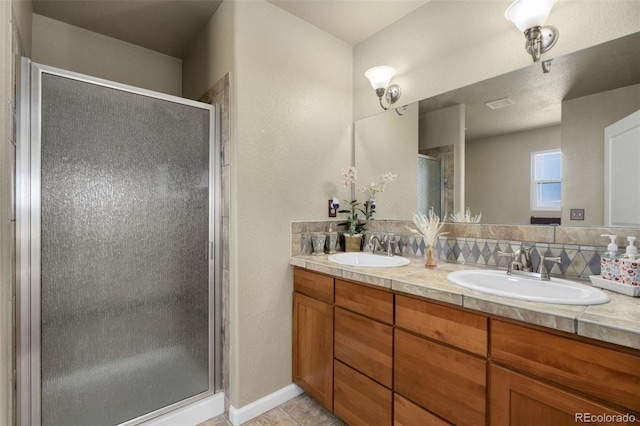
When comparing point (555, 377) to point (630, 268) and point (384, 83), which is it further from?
point (384, 83)

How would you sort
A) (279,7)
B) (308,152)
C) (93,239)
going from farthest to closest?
(308,152) → (279,7) → (93,239)

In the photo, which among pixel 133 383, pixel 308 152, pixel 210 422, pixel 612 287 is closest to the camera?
pixel 612 287

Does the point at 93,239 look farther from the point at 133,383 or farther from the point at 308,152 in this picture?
the point at 308,152

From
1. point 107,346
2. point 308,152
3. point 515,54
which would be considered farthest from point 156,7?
point 515,54

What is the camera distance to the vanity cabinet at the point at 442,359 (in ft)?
3.45

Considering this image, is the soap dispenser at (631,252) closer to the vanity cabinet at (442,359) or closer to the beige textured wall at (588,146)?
the beige textured wall at (588,146)

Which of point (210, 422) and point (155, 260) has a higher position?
point (155, 260)

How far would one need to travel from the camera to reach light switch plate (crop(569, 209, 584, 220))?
4.35 feet

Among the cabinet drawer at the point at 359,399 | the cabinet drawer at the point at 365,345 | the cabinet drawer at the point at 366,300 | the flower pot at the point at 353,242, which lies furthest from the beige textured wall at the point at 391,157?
the cabinet drawer at the point at 359,399

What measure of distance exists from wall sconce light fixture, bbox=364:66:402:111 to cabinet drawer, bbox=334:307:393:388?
148 centimetres

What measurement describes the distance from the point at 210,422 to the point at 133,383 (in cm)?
51

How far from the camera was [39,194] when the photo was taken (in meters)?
1.29

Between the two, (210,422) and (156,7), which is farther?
(156,7)

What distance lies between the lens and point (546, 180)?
1.44 meters
